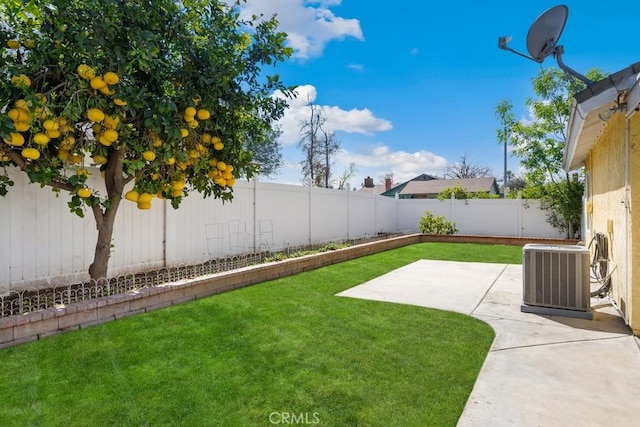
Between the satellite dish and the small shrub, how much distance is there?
422 inches

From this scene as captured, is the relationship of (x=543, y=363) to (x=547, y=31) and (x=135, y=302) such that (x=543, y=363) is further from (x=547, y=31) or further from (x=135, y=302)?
(x=135, y=302)

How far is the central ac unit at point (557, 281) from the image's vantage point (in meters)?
4.54

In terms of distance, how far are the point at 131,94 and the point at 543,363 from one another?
464cm

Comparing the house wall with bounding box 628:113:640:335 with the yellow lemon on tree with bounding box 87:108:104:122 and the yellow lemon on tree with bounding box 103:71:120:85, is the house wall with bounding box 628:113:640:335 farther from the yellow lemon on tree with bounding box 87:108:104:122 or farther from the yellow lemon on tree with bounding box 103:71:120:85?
the yellow lemon on tree with bounding box 87:108:104:122

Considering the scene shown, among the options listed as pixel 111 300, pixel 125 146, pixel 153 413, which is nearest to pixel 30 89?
A: pixel 125 146

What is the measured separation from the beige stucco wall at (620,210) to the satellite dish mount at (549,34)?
39.9 inches

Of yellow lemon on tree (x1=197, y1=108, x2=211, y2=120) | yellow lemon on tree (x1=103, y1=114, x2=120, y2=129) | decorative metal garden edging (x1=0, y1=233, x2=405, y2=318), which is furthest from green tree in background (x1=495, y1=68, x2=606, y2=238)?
yellow lemon on tree (x1=103, y1=114, x2=120, y2=129)

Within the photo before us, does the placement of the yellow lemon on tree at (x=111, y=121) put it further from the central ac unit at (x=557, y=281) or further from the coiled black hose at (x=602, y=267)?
the coiled black hose at (x=602, y=267)

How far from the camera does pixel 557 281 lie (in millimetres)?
4688

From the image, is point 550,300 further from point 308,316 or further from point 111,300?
point 111,300

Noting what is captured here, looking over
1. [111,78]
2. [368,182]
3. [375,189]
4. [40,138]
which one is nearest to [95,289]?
[40,138]

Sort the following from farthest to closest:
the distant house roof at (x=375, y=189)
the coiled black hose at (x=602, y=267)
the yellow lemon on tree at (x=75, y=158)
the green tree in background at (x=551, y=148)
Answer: the distant house roof at (x=375, y=189)
the green tree in background at (x=551, y=148)
the coiled black hose at (x=602, y=267)
the yellow lemon on tree at (x=75, y=158)

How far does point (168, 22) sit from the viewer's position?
13.5ft

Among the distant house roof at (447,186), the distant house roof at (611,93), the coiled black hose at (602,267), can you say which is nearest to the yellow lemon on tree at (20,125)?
the distant house roof at (611,93)
